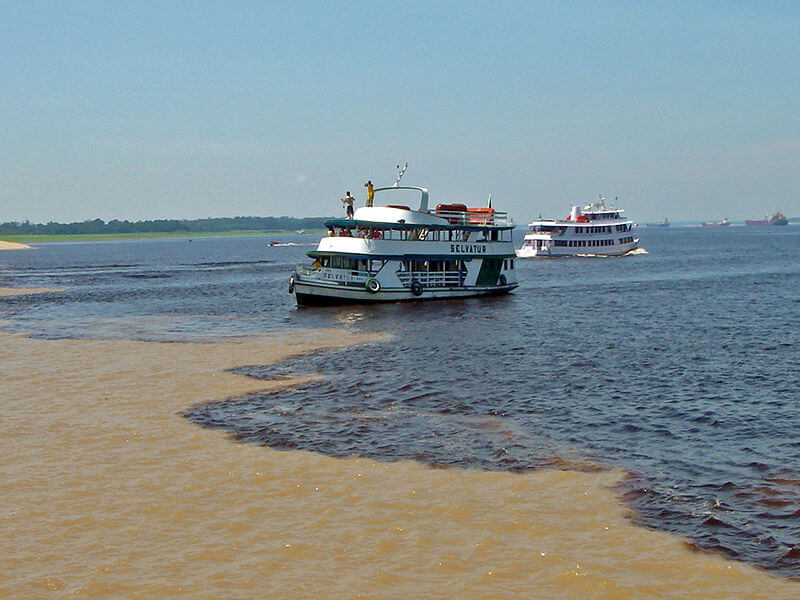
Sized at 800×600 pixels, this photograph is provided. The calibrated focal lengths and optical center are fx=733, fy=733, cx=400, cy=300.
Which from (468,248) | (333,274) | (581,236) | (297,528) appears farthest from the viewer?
(581,236)

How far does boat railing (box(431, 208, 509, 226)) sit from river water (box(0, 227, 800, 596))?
601 cm

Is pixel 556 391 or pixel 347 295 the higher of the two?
pixel 347 295

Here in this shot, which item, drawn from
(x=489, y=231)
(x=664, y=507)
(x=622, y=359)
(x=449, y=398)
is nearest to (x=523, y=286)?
(x=489, y=231)

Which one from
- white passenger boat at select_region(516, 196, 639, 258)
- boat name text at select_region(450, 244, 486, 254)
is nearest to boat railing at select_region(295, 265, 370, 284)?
boat name text at select_region(450, 244, 486, 254)

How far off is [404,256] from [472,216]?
26.0 ft

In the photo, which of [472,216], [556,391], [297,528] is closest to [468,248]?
[472,216]

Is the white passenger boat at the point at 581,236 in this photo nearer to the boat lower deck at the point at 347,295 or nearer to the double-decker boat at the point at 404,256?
the double-decker boat at the point at 404,256

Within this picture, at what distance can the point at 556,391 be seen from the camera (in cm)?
2381

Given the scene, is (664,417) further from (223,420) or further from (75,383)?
(75,383)

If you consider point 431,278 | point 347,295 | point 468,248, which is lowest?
point 347,295

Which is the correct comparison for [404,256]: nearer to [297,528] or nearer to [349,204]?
[349,204]

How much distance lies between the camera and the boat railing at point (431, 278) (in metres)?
50.3

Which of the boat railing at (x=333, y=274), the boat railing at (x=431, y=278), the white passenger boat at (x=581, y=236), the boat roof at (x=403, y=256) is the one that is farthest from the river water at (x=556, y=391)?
the white passenger boat at (x=581, y=236)

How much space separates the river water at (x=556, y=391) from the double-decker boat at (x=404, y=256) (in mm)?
1376
